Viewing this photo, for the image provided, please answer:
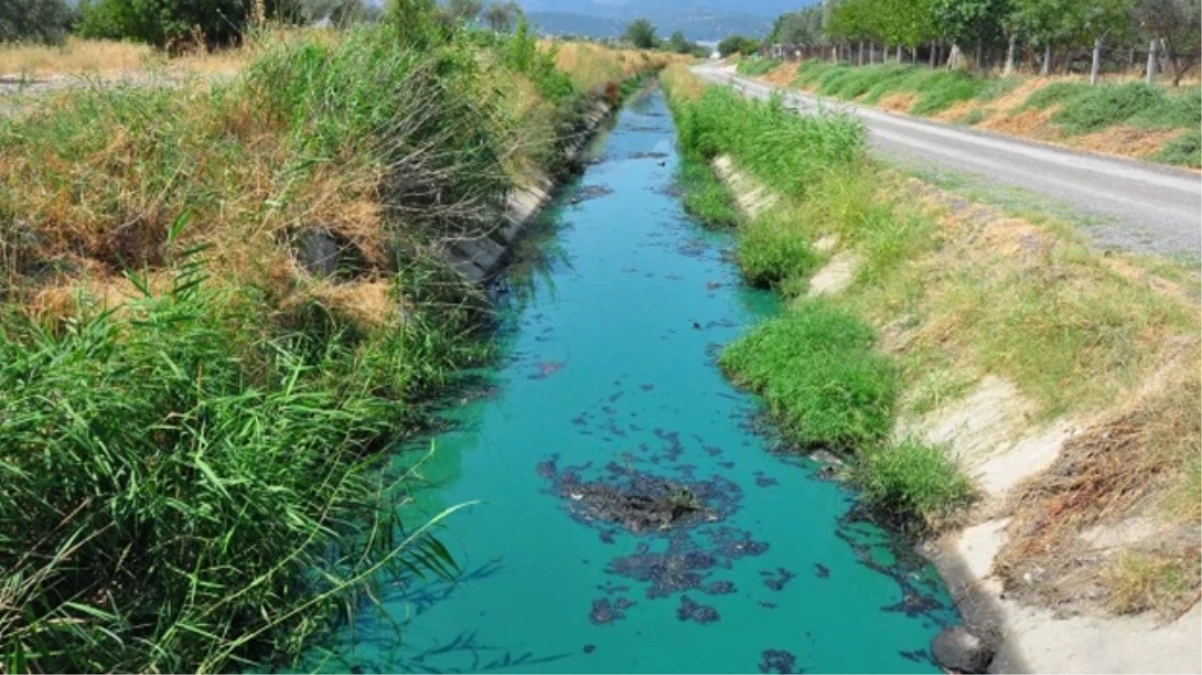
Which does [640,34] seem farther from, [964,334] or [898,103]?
[964,334]

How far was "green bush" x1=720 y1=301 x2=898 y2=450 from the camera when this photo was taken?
328 inches

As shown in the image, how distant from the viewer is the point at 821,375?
29.0 feet

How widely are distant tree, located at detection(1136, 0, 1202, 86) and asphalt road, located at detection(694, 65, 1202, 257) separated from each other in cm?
712

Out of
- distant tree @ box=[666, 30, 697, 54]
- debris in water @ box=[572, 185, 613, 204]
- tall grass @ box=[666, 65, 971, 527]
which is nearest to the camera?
tall grass @ box=[666, 65, 971, 527]

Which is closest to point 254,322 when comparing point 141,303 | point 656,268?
point 141,303

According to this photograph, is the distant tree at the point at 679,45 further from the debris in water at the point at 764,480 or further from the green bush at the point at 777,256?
the debris in water at the point at 764,480

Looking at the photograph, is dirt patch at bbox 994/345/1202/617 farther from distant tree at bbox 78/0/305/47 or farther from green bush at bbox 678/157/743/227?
distant tree at bbox 78/0/305/47

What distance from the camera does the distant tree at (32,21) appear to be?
30.1 m

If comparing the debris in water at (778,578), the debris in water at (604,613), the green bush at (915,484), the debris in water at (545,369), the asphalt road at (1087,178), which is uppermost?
the asphalt road at (1087,178)

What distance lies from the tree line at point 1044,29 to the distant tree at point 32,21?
90.9 ft

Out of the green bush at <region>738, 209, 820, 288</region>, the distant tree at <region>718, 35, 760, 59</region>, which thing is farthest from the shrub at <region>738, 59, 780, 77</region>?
the green bush at <region>738, 209, 820, 288</region>

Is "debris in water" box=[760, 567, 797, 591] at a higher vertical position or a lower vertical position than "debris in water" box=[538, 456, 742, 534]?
lower

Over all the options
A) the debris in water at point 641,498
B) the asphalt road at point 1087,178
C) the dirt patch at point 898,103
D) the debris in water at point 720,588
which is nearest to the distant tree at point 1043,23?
the dirt patch at point 898,103

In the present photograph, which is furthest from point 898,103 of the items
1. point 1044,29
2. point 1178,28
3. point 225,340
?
point 225,340
